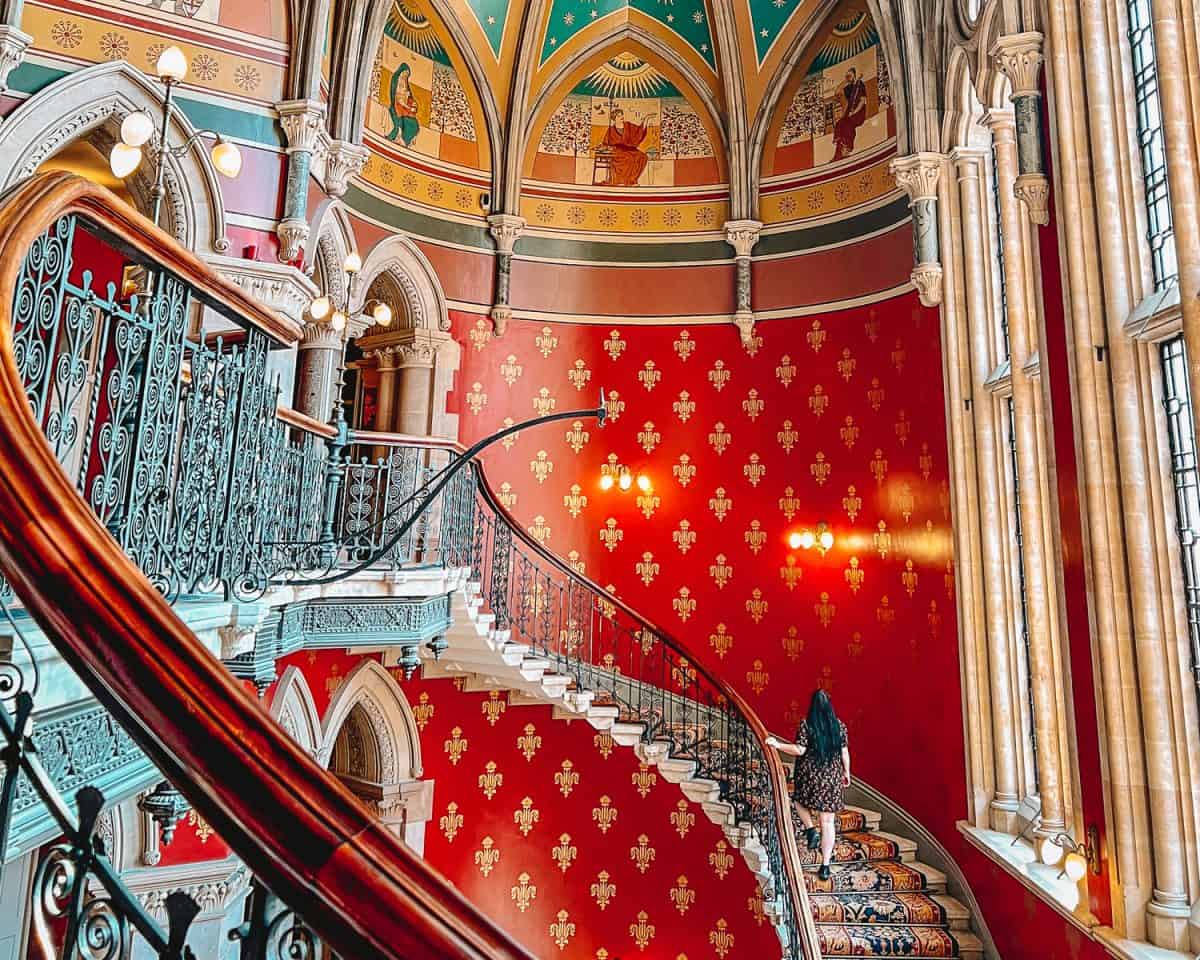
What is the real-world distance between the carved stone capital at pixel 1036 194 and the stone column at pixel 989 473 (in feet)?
6.16

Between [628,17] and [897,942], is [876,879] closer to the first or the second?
[897,942]

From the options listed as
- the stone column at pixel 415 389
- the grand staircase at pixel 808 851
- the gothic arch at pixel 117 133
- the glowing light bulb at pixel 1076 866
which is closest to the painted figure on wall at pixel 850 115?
the stone column at pixel 415 389

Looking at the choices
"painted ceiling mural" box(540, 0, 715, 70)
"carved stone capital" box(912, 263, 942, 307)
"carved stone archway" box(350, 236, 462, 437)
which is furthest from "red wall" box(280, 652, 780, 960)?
"painted ceiling mural" box(540, 0, 715, 70)

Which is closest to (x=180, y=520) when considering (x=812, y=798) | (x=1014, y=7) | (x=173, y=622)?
(x=173, y=622)

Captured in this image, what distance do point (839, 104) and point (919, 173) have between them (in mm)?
2077

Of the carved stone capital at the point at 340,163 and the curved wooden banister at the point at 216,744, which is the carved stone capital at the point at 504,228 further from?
the curved wooden banister at the point at 216,744

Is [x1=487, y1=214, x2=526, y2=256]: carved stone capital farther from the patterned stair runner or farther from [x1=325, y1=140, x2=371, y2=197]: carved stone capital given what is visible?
the patterned stair runner

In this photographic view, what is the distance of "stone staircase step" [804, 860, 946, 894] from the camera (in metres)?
6.99

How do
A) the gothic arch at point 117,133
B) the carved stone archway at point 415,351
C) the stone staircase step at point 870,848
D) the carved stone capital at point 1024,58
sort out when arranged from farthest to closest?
1. the carved stone archway at point 415,351
2. the stone staircase step at point 870,848
3. the gothic arch at point 117,133
4. the carved stone capital at point 1024,58

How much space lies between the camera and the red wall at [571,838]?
8.88 meters

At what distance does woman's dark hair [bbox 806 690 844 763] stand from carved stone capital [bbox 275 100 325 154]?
20.2 ft

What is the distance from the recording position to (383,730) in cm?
870

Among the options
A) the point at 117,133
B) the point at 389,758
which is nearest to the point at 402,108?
the point at 117,133

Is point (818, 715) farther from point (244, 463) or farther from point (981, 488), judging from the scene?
point (244, 463)
